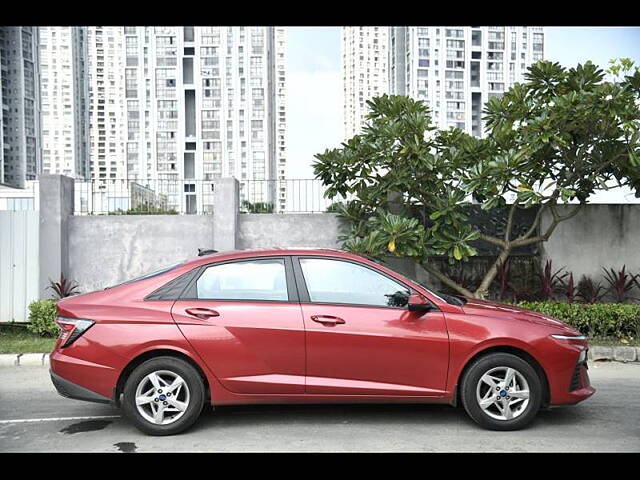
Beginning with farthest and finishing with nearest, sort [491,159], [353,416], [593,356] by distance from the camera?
[491,159] < [593,356] < [353,416]

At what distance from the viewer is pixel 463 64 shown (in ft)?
344

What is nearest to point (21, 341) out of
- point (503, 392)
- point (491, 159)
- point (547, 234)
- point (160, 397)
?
point (160, 397)

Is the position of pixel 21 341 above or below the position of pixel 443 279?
below

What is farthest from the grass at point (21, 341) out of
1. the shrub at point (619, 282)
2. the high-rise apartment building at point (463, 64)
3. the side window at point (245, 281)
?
the high-rise apartment building at point (463, 64)

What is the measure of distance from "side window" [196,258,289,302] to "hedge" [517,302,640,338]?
5.23 m

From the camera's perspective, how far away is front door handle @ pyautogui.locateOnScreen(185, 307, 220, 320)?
14.9 feet

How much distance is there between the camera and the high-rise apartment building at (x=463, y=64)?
102375mm

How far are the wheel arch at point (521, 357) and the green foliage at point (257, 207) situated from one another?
6.88 meters

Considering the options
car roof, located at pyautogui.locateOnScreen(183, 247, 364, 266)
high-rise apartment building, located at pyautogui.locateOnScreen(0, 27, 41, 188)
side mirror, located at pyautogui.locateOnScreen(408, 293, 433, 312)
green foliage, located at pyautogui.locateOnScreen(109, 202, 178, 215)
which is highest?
high-rise apartment building, located at pyautogui.locateOnScreen(0, 27, 41, 188)

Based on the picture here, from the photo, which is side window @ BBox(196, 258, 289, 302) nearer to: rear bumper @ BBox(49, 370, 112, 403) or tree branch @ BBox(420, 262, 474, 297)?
rear bumper @ BBox(49, 370, 112, 403)

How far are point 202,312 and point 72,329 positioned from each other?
1.06 m

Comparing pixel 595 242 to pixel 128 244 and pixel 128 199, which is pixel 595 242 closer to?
pixel 128 244

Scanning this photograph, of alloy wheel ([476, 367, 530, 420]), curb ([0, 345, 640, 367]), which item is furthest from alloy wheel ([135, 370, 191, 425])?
curb ([0, 345, 640, 367])

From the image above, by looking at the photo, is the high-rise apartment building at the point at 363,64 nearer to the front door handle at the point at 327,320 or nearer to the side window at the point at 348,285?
the side window at the point at 348,285
